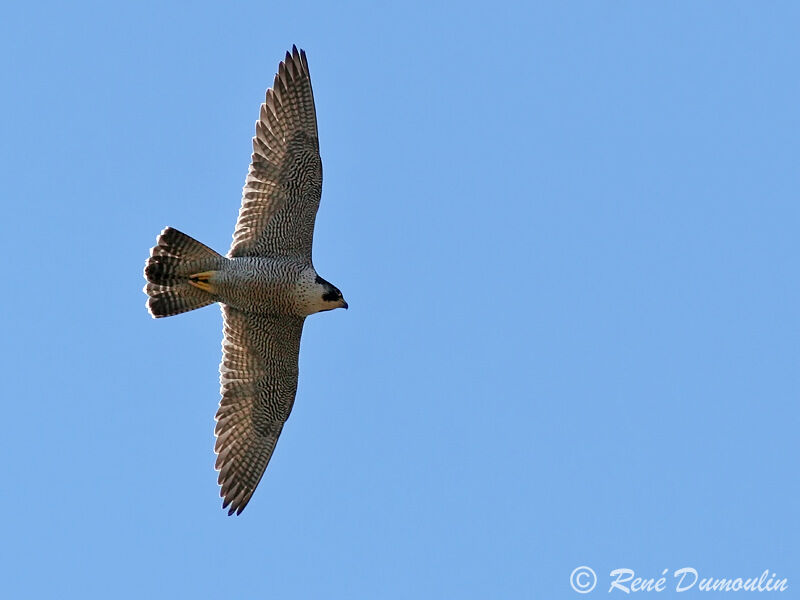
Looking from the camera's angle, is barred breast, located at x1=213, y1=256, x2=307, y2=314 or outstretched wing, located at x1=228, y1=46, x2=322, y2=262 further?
outstretched wing, located at x1=228, y1=46, x2=322, y2=262

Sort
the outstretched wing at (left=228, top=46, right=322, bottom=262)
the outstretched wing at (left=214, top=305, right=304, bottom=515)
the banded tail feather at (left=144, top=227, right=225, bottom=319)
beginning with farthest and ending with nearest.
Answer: the outstretched wing at (left=214, top=305, right=304, bottom=515), the outstretched wing at (left=228, top=46, right=322, bottom=262), the banded tail feather at (left=144, top=227, right=225, bottom=319)

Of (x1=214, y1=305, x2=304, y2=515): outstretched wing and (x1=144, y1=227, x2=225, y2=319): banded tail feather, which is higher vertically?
(x1=144, y1=227, x2=225, y2=319): banded tail feather

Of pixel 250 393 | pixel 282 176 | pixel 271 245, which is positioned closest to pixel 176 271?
pixel 271 245

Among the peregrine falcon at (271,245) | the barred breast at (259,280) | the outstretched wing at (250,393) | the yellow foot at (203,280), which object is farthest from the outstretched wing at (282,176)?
the outstretched wing at (250,393)

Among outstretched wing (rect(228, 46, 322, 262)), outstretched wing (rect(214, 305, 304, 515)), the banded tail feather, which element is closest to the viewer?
the banded tail feather

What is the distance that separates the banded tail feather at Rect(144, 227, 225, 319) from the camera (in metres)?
16.4

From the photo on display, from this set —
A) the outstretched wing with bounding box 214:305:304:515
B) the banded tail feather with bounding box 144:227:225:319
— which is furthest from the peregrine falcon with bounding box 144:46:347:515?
the outstretched wing with bounding box 214:305:304:515

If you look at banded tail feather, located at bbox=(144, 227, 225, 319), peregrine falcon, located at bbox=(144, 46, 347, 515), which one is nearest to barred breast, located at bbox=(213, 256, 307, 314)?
peregrine falcon, located at bbox=(144, 46, 347, 515)

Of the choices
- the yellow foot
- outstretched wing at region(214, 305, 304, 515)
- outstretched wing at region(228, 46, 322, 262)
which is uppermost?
outstretched wing at region(228, 46, 322, 262)

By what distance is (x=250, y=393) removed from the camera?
56.7ft

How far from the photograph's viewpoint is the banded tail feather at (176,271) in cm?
1642

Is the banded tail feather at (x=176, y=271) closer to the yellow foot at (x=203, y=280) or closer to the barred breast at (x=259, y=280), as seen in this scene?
the yellow foot at (x=203, y=280)

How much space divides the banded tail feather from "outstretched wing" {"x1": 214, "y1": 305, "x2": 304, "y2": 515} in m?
0.68

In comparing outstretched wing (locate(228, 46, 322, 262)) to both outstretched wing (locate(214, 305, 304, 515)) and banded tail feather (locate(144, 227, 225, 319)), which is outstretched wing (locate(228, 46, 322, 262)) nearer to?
banded tail feather (locate(144, 227, 225, 319))
